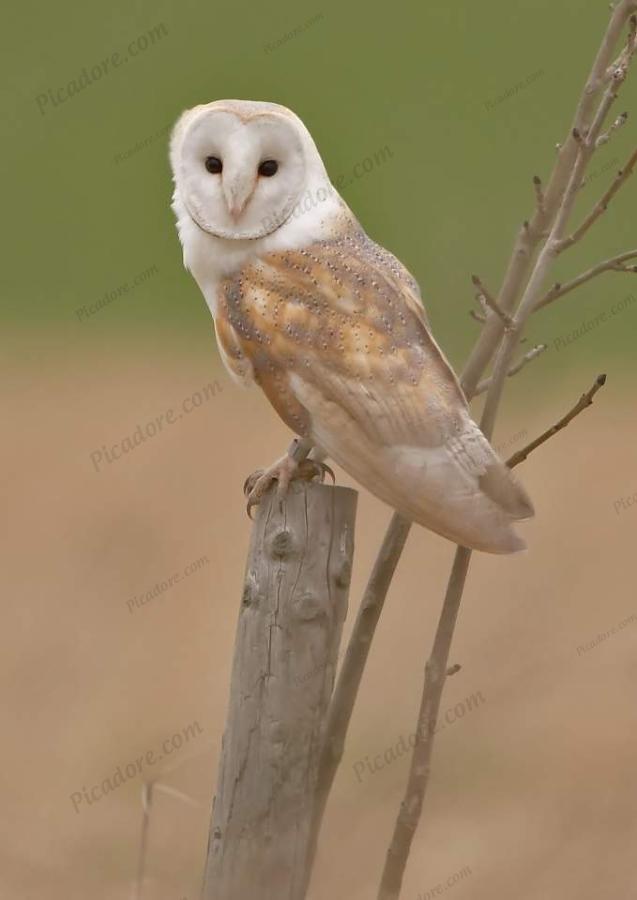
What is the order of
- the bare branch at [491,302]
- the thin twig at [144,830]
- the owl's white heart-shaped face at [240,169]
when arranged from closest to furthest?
1. the bare branch at [491,302]
2. the owl's white heart-shaped face at [240,169]
3. the thin twig at [144,830]

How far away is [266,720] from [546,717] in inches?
69.7

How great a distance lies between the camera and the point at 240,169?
2016 mm

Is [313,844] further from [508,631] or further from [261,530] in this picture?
[508,631]

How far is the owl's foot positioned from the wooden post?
0.15 feet

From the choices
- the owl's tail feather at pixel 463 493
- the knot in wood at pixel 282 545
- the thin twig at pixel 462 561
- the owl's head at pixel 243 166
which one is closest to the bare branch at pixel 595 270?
the thin twig at pixel 462 561

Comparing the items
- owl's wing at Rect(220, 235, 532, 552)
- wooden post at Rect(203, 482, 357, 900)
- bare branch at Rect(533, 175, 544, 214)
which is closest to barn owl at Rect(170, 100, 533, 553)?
owl's wing at Rect(220, 235, 532, 552)

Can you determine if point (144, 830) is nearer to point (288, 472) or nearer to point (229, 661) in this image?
point (288, 472)

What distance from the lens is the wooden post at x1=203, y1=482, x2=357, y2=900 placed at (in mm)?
1960

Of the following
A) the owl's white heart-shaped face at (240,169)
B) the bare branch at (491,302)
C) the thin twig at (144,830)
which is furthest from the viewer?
the thin twig at (144,830)

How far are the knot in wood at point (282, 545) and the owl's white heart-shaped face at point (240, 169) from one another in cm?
50

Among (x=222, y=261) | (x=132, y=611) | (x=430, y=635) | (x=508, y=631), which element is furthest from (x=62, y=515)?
(x=222, y=261)

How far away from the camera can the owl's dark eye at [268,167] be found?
2068 millimetres

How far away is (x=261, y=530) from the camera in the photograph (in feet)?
6.55

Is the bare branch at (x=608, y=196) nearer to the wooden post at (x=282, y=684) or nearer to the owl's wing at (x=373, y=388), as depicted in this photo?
the owl's wing at (x=373, y=388)
